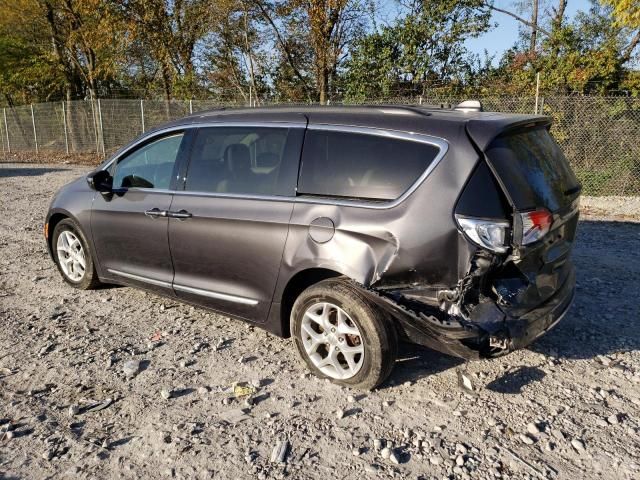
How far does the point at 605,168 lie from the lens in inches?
410

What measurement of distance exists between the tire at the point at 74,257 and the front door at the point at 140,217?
262 millimetres

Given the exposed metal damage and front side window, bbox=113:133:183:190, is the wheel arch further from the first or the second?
the exposed metal damage

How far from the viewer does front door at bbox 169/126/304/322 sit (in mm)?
3660

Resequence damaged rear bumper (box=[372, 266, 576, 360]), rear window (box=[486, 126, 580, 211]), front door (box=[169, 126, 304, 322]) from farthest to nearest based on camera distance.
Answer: front door (box=[169, 126, 304, 322]) → rear window (box=[486, 126, 580, 211]) → damaged rear bumper (box=[372, 266, 576, 360])

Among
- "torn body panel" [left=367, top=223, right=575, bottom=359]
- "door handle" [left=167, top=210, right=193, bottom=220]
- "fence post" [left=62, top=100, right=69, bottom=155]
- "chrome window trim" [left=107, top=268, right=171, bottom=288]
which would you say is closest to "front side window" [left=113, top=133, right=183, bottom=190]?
"door handle" [left=167, top=210, right=193, bottom=220]

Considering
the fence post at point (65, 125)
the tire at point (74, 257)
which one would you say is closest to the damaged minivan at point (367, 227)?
the tire at point (74, 257)

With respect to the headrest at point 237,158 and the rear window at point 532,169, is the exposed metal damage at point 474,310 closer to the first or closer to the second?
the rear window at point 532,169

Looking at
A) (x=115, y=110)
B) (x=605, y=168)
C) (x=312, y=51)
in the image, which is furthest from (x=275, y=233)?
(x=115, y=110)

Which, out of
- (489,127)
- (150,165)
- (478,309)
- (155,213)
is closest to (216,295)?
(155,213)

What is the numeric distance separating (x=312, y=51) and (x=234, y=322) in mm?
13614

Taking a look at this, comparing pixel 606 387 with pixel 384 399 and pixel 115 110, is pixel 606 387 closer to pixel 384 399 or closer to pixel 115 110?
pixel 384 399

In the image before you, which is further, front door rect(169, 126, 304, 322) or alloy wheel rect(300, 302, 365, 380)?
front door rect(169, 126, 304, 322)

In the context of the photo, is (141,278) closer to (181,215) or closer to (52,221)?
(181,215)

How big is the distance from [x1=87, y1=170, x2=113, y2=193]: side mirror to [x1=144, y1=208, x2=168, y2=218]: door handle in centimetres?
66
